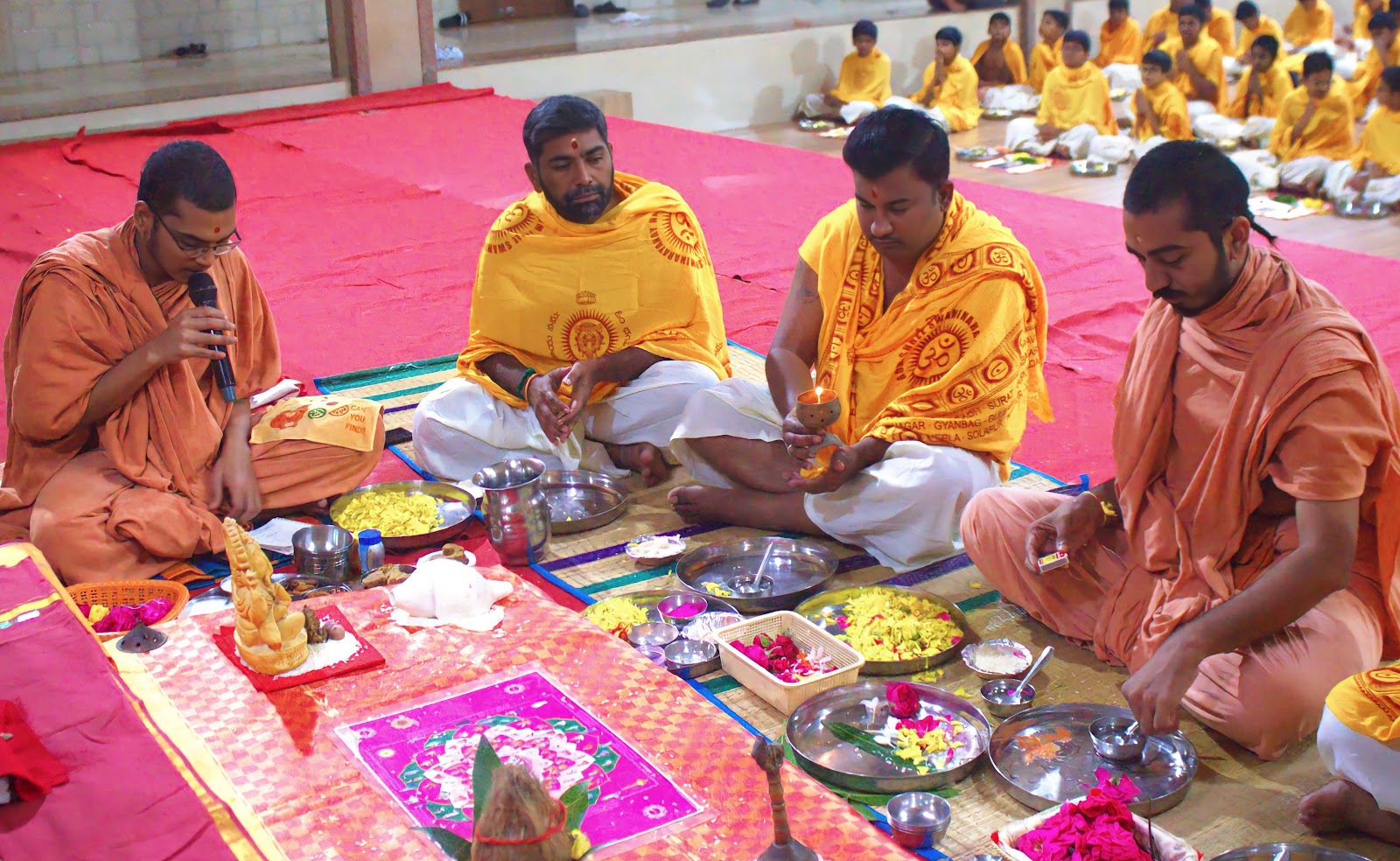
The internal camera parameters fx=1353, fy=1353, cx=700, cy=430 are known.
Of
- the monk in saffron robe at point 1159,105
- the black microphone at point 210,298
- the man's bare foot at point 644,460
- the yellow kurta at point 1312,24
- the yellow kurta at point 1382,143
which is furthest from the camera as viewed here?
the yellow kurta at point 1312,24

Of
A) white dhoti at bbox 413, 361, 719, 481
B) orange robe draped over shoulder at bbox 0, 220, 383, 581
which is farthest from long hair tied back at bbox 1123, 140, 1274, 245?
orange robe draped over shoulder at bbox 0, 220, 383, 581

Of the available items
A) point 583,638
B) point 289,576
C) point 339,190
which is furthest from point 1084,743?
point 339,190

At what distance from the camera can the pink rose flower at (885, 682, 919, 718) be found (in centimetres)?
283

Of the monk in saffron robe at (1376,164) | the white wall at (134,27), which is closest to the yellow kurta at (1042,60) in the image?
the monk in saffron robe at (1376,164)

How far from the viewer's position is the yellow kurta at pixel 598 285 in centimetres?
424

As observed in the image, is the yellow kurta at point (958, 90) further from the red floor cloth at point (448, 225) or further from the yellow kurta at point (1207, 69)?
the red floor cloth at point (448, 225)

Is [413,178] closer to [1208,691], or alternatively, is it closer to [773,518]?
[773,518]

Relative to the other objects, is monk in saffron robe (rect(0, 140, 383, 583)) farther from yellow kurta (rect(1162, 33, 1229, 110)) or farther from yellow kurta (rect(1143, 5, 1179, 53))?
yellow kurta (rect(1143, 5, 1179, 53))

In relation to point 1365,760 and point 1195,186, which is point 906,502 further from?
point 1365,760

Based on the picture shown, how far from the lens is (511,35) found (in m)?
13.5

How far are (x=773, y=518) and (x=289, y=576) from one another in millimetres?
1313

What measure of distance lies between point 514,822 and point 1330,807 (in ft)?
5.14

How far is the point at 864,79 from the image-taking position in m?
12.8

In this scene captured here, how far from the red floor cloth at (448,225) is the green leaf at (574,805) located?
271cm
